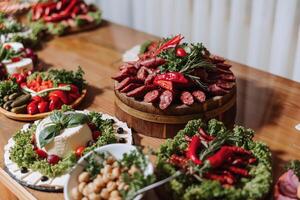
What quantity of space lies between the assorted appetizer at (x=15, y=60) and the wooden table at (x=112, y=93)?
0.50 ft

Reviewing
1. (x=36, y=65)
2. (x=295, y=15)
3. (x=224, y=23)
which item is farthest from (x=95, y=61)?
(x=295, y=15)

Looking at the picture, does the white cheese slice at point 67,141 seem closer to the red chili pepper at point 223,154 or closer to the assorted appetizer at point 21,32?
the red chili pepper at point 223,154

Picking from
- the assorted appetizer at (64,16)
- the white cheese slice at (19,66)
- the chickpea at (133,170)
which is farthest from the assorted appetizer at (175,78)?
the assorted appetizer at (64,16)

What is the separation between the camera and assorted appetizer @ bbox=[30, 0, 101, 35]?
2.74m

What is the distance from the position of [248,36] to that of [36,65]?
1287 mm

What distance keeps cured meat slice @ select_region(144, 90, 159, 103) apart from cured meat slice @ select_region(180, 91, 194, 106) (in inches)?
3.7

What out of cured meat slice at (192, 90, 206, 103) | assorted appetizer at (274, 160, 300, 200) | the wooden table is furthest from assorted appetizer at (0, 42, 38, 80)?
assorted appetizer at (274, 160, 300, 200)

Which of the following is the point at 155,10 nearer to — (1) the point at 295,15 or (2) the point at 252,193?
(1) the point at 295,15

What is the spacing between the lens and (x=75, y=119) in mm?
1564

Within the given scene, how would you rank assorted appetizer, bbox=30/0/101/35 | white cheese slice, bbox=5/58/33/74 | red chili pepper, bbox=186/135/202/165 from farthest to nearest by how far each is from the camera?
assorted appetizer, bbox=30/0/101/35
white cheese slice, bbox=5/58/33/74
red chili pepper, bbox=186/135/202/165

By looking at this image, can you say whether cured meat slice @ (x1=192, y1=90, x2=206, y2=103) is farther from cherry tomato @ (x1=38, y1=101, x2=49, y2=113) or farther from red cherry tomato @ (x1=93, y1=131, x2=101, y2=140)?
cherry tomato @ (x1=38, y1=101, x2=49, y2=113)

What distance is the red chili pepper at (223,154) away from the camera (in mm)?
1328

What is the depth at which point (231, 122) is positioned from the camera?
5.85ft

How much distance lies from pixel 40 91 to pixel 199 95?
73cm
